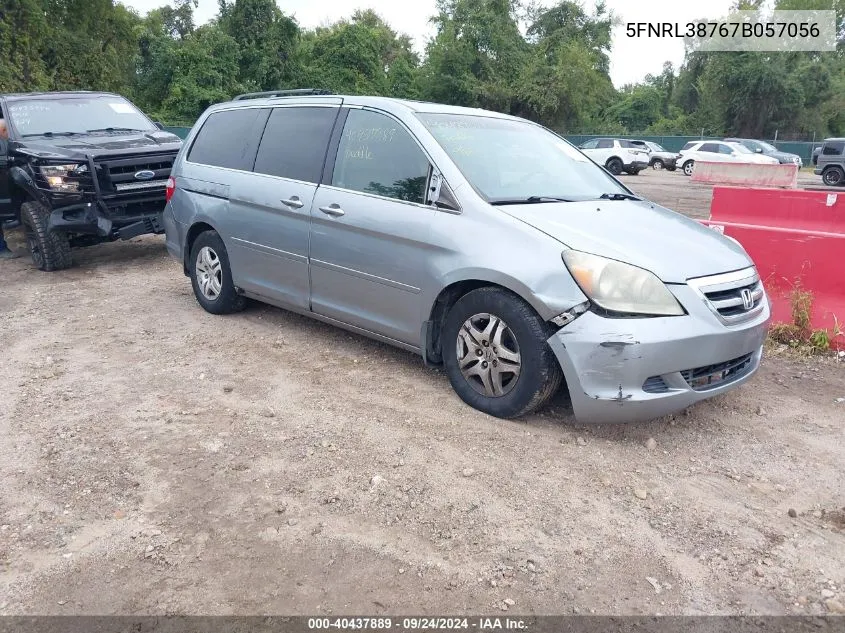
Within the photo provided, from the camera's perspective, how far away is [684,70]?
5734 centimetres

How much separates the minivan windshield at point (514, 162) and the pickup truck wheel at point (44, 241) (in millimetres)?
5256

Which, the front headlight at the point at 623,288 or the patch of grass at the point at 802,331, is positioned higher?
the front headlight at the point at 623,288

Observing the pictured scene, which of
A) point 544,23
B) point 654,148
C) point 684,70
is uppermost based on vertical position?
point 544,23

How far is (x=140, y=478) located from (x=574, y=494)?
207cm

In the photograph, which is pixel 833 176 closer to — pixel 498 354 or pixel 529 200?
pixel 529 200

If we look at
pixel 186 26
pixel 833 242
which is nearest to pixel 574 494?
pixel 833 242

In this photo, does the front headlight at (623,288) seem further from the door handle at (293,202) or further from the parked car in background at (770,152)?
the parked car in background at (770,152)

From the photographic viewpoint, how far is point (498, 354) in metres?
3.85

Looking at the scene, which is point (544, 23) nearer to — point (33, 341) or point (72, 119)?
point (72, 119)

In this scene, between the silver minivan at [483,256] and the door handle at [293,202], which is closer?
the silver minivan at [483,256]

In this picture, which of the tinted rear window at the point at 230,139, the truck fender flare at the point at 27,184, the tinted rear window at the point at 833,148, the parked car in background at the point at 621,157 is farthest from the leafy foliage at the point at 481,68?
the tinted rear window at the point at 230,139

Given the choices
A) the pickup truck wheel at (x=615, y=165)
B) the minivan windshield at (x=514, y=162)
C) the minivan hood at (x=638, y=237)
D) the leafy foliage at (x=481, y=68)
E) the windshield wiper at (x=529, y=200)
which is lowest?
the pickup truck wheel at (x=615, y=165)

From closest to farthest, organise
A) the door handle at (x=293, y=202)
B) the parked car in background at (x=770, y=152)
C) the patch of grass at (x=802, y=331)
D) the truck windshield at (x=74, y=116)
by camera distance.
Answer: the door handle at (x=293, y=202), the patch of grass at (x=802, y=331), the truck windshield at (x=74, y=116), the parked car in background at (x=770, y=152)

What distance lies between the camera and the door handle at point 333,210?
15.1 ft
